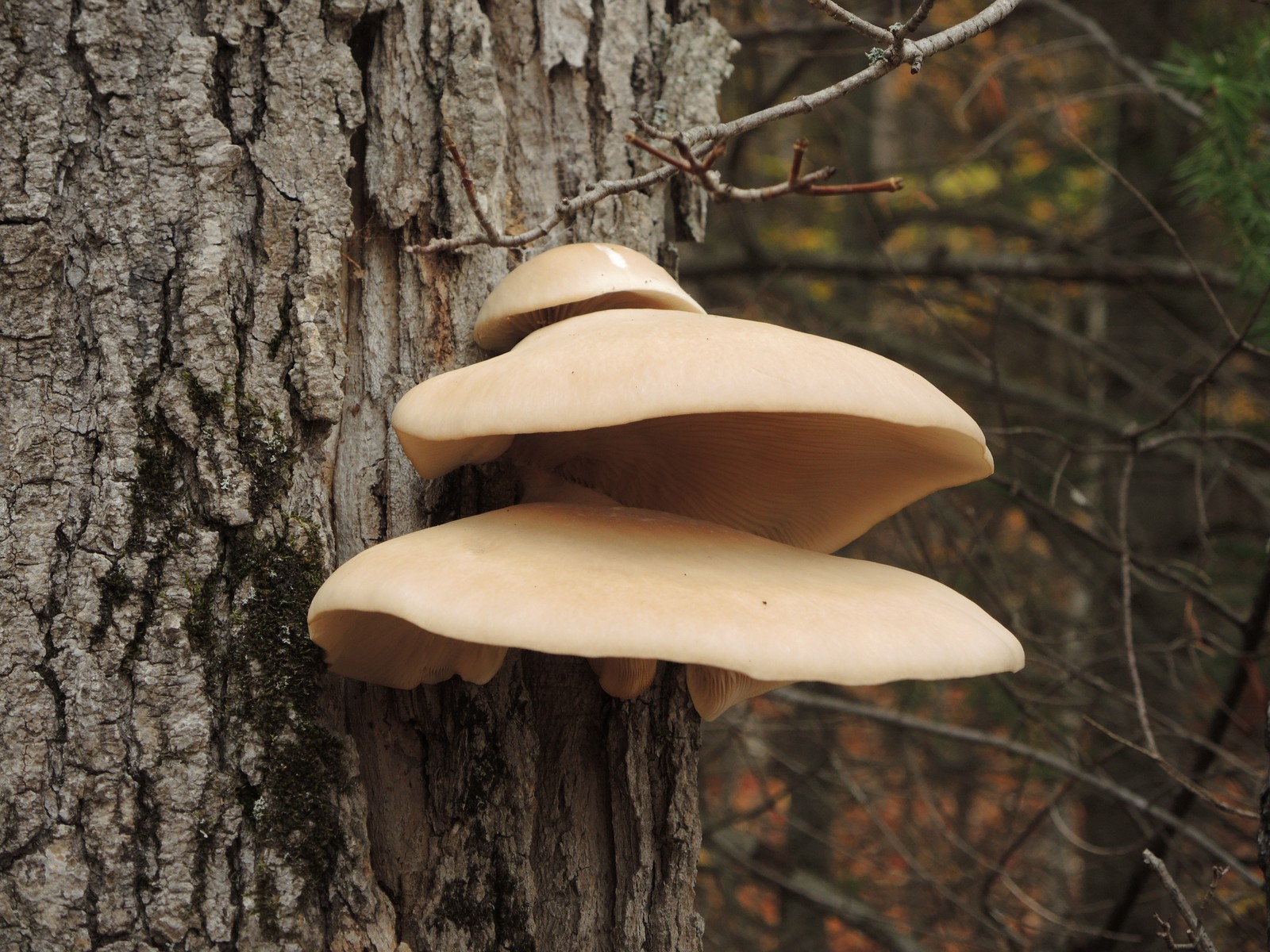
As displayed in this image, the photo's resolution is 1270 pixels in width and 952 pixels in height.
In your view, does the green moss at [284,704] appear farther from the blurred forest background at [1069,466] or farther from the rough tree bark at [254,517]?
the blurred forest background at [1069,466]

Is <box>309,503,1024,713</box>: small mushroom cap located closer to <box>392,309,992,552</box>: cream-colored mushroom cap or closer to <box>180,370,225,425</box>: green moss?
<box>392,309,992,552</box>: cream-colored mushroom cap

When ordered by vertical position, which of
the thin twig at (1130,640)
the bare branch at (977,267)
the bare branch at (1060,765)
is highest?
the bare branch at (977,267)

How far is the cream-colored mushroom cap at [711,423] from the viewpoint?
1.34 metres

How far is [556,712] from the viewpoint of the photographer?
1908 mm

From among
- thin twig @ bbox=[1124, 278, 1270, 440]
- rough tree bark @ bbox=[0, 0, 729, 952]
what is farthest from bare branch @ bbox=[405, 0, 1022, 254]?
thin twig @ bbox=[1124, 278, 1270, 440]

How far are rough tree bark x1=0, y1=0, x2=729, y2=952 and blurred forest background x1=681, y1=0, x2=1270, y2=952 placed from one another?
167 cm

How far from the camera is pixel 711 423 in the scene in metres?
1.80

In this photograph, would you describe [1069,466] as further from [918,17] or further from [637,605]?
[637,605]

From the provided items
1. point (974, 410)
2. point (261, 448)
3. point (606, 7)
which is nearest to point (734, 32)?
point (606, 7)

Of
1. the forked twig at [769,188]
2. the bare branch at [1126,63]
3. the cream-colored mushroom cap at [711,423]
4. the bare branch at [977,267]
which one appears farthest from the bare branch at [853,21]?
the bare branch at [977,267]

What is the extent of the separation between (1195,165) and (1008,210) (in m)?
3.32

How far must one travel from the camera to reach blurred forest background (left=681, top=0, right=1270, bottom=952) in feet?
11.1

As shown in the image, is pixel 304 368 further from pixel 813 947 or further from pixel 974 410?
pixel 813 947

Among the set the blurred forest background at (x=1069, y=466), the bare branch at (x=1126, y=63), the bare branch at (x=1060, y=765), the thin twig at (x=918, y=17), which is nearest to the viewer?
the thin twig at (x=918, y=17)
